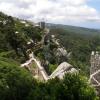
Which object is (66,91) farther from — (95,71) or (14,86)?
(95,71)

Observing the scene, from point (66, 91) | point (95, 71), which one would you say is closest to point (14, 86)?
point (66, 91)

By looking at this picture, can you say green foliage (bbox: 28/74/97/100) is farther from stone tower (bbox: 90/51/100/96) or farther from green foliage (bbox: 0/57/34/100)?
stone tower (bbox: 90/51/100/96)

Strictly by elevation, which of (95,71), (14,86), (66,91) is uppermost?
(66,91)

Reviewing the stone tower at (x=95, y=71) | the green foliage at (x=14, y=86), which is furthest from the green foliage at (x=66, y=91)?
the stone tower at (x=95, y=71)

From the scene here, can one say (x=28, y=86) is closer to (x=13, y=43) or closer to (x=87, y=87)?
(x=87, y=87)

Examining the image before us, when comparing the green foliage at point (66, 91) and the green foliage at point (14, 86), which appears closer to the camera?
the green foliage at point (66, 91)

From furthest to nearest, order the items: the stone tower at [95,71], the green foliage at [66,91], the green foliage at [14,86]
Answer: the stone tower at [95,71], the green foliage at [14,86], the green foliage at [66,91]

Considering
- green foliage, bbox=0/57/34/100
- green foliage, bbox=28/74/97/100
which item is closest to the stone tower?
green foliage, bbox=0/57/34/100

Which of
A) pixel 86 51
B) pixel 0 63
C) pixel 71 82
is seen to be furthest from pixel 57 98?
pixel 86 51

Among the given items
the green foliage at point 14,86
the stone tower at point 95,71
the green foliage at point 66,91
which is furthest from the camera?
the stone tower at point 95,71

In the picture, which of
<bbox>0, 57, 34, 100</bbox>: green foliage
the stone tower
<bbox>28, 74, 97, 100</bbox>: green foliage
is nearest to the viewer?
<bbox>28, 74, 97, 100</bbox>: green foliage

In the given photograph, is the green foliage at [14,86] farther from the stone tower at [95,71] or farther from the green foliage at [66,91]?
A: the stone tower at [95,71]
